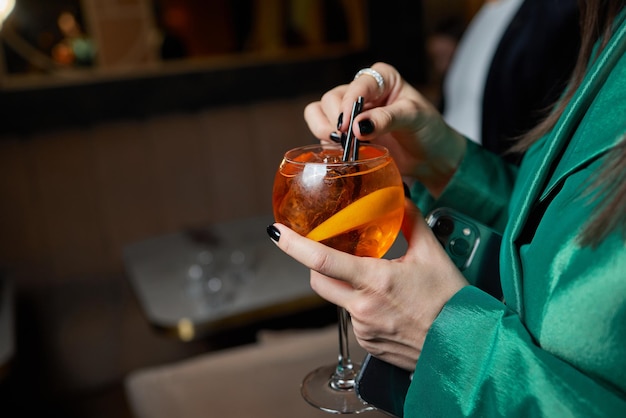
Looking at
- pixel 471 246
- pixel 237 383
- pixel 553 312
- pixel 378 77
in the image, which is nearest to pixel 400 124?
pixel 378 77

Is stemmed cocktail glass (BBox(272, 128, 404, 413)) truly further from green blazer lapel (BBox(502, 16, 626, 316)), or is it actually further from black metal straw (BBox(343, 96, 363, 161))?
green blazer lapel (BBox(502, 16, 626, 316))

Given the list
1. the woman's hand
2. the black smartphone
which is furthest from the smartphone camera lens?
the woman's hand

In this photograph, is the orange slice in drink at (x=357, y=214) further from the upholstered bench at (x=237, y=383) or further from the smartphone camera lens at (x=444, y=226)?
the upholstered bench at (x=237, y=383)

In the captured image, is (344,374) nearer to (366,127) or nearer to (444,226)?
(444,226)

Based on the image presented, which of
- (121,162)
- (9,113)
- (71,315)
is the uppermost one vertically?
(9,113)

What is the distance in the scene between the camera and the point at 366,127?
2.45 ft

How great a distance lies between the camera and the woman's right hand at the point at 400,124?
2.62 ft

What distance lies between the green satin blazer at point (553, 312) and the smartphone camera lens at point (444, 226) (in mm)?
126

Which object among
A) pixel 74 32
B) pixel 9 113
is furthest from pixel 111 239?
pixel 74 32

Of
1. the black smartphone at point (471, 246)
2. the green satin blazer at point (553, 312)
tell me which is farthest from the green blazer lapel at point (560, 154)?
the black smartphone at point (471, 246)

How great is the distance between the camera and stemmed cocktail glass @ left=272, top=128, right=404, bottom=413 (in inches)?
27.3

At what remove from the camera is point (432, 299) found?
0.71 meters

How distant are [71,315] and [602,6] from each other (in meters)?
2.42

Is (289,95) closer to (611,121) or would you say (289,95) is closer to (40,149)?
(40,149)
